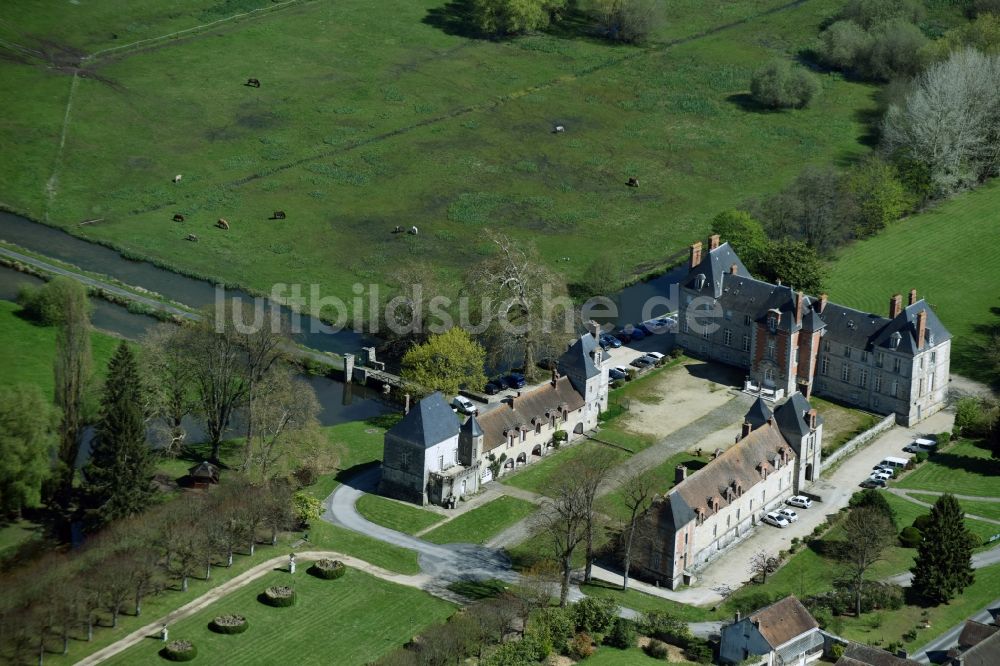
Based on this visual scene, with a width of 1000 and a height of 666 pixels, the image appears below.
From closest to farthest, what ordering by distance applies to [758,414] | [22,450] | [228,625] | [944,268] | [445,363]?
[228,625] → [22,450] → [758,414] → [445,363] → [944,268]

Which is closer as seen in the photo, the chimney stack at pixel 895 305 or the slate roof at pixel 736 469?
the slate roof at pixel 736 469

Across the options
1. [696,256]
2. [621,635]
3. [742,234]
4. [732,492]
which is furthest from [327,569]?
[742,234]

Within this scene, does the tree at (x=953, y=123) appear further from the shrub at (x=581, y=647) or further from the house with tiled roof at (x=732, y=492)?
the shrub at (x=581, y=647)

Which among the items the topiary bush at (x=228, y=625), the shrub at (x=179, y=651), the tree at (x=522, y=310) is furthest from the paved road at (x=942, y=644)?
the tree at (x=522, y=310)

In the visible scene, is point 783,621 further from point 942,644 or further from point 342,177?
point 342,177

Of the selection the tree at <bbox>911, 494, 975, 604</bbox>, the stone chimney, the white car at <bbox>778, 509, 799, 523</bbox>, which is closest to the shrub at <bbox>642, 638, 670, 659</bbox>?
the tree at <bbox>911, 494, 975, 604</bbox>

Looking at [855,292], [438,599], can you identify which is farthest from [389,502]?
[855,292]

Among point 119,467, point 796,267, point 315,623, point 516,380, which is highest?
point 796,267
